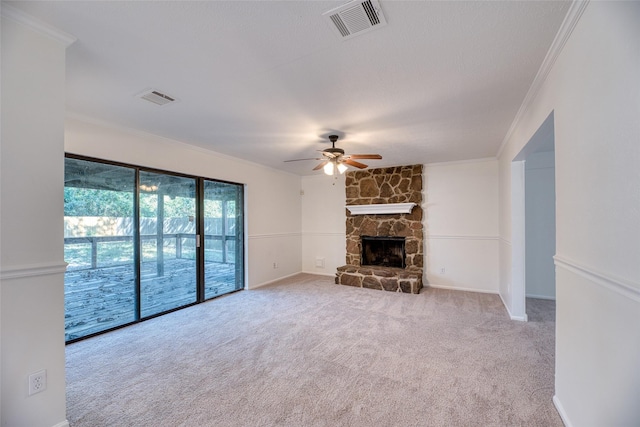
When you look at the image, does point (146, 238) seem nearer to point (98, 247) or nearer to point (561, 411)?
point (98, 247)

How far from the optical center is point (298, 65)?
1965mm

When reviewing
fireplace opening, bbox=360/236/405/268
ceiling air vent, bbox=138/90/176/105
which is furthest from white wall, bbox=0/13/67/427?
fireplace opening, bbox=360/236/405/268

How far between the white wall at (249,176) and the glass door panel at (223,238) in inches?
6.9

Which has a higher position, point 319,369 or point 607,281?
point 607,281

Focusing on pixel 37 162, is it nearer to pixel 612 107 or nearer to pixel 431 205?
pixel 612 107

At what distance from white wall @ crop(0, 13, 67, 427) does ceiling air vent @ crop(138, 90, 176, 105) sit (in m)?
0.73

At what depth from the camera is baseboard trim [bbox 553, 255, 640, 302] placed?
103 centimetres

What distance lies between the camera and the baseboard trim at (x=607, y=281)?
1028mm

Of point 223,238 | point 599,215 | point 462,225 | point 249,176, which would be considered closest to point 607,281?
point 599,215

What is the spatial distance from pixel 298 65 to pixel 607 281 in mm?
2132

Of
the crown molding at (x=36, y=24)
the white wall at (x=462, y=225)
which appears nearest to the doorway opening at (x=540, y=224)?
the white wall at (x=462, y=225)

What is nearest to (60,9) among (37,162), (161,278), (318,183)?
(37,162)

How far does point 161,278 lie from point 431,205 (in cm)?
485

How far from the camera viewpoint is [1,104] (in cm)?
143
